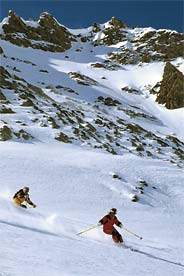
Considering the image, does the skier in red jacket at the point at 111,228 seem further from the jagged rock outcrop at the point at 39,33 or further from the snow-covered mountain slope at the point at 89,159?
the jagged rock outcrop at the point at 39,33

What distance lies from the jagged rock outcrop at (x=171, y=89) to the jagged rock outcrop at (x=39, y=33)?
28.2m

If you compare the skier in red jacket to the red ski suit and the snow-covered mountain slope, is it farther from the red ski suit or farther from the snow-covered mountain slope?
the snow-covered mountain slope

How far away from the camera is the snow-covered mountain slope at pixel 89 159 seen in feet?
36.0

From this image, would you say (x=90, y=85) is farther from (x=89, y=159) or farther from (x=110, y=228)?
(x=110, y=228)

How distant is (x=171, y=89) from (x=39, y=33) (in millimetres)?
37428

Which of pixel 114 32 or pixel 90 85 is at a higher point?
pixel 114 32

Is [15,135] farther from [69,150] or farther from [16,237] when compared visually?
[16,237]

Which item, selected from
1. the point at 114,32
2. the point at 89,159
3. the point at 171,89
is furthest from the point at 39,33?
the point at 89,159

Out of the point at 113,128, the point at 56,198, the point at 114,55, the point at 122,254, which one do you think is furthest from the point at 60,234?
the point at 114,55

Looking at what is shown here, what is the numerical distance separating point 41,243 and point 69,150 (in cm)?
1973

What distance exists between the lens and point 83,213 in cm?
1875

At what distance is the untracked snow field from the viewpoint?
9531 millimetres

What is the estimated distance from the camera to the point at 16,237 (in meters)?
10.5

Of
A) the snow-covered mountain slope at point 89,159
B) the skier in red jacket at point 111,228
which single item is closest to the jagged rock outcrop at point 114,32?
the snow-covered mountain slope at point 89,159
